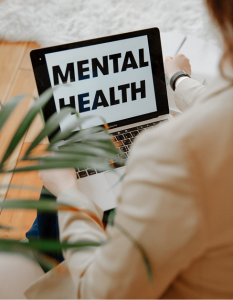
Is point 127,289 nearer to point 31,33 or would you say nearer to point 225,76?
point 225,76

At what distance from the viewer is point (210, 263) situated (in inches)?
18.0

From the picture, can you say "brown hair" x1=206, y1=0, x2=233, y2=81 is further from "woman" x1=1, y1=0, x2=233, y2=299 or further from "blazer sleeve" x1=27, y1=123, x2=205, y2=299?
"blazer sleeve" x1=27, y1=123, x2=205, y2=299

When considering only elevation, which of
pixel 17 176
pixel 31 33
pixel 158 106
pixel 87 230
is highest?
Answer: pixel 31 33

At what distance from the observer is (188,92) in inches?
36.0

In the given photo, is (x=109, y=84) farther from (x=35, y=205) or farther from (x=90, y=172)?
(x=35, y=205)

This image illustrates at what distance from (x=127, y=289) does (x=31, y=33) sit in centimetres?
192

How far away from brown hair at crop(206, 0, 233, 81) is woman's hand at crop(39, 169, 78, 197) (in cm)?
42

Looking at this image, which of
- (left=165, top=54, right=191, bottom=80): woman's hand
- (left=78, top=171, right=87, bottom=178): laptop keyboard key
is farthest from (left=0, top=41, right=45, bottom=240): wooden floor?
(left=165, top=54, right=191, bottom=80): woman's hand

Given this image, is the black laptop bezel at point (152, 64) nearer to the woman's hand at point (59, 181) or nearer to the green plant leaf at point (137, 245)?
the woman's hand at point (59, 181)

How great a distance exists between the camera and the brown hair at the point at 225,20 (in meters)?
0.39

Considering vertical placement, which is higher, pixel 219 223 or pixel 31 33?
pixel 31 33

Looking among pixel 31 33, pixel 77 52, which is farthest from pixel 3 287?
pixel 31 33

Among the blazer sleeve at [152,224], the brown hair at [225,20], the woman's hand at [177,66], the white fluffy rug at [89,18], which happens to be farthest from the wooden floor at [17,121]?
the brown hair at [225,20]

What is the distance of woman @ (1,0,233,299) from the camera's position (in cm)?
35
